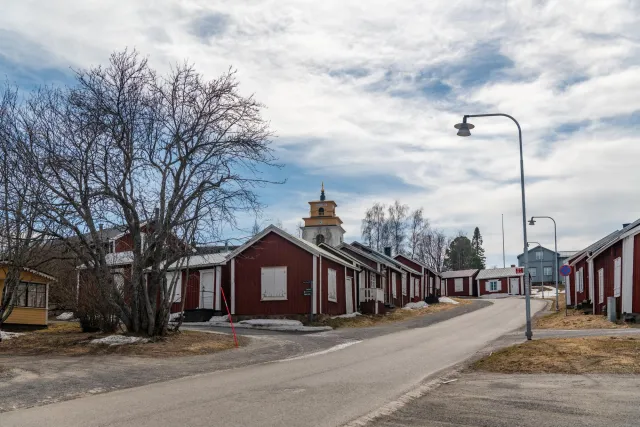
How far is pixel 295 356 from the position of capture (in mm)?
18703

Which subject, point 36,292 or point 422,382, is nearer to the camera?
point 422,382

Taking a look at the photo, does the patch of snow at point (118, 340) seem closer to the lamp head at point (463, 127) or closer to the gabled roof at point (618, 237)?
the lamp head at point (463, 127)

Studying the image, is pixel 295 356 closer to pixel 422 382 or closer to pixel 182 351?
pixel 182 351

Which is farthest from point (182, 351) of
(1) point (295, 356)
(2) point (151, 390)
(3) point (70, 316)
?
(3) point (70, 316)

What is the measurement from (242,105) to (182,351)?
26.7 feet

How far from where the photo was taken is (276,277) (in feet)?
109

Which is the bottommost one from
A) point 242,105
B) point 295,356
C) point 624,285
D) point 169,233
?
point 295,356

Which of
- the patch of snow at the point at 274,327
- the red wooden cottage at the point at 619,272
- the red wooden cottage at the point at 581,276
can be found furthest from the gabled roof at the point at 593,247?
the patch of snow at the point at 274,327

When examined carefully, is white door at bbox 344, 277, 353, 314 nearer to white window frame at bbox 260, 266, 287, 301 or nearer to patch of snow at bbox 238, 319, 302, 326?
white window frame at bbox 260, 266, 287, 301

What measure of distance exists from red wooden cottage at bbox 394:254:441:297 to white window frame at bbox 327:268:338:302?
1227 inches

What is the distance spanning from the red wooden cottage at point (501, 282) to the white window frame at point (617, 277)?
54492mm

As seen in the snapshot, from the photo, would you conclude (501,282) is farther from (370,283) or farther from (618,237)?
(618,237)

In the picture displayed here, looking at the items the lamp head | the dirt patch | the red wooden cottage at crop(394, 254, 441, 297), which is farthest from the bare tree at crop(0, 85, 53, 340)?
the red wooden cottage at crop(394, 254, 441, 297)

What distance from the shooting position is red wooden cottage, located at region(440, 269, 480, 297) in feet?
281
